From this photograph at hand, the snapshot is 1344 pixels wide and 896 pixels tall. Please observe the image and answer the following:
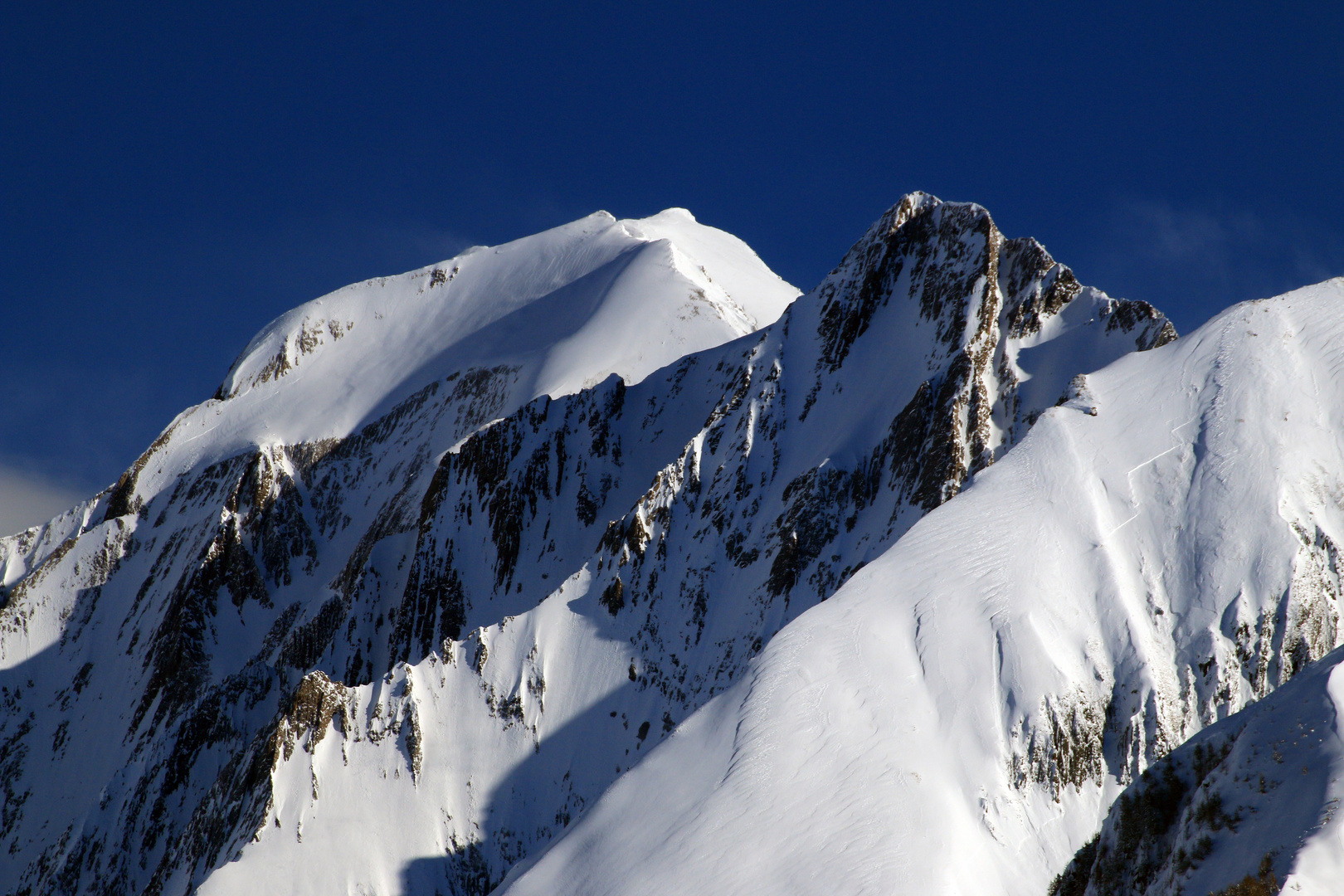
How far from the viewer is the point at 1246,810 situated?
13430 millimetres

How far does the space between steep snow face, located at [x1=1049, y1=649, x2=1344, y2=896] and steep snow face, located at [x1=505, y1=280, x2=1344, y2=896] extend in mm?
18901

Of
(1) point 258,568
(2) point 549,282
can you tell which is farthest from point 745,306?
(1) point 258,568

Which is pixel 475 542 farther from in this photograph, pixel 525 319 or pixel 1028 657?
pixel 1028 657

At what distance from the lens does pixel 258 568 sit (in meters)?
119

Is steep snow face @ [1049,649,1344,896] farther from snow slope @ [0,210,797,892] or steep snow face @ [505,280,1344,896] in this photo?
snow slope @ [0,210,797,892]

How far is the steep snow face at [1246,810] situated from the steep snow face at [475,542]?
40096 mm

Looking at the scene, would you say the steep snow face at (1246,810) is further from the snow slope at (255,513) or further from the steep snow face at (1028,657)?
the snow slope at (255,513)

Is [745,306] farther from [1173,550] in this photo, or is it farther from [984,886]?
[984,886]

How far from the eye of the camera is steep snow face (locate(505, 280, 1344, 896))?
3509 centimetres

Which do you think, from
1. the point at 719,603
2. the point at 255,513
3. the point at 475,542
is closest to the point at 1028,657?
the point at 719,603

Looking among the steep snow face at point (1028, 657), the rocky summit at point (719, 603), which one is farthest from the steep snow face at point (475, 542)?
the steep snow face at point (1028, 657)

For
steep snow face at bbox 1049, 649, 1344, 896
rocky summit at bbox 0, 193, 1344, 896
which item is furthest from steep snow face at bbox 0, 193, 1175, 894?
steep snow face at bbox 1049, 649, 1344, 896

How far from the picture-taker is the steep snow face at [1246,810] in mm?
12453

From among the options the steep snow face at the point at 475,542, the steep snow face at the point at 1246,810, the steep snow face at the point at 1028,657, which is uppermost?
the steep snow face at the point at 475,542
